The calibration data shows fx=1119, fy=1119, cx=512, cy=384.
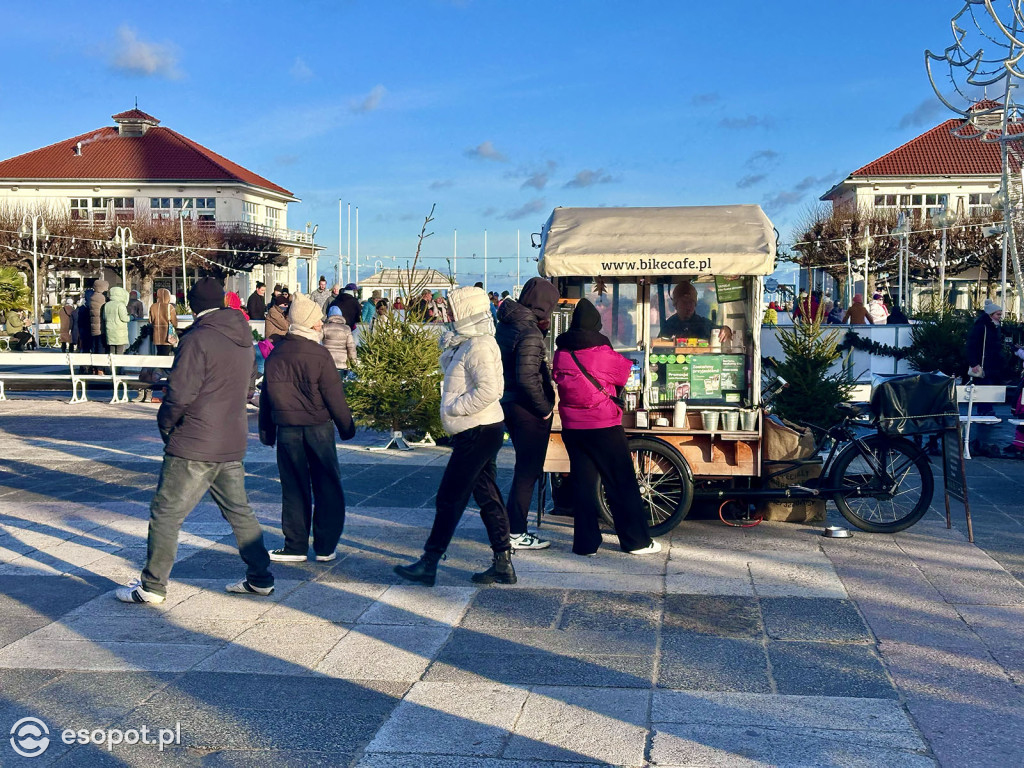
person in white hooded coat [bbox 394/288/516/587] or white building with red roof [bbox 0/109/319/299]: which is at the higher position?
white building with red roof [bbox 0/109/319/299]

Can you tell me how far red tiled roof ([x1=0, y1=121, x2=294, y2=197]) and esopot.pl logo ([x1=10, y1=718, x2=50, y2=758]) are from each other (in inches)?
3273

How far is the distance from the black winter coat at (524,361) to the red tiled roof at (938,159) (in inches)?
3134

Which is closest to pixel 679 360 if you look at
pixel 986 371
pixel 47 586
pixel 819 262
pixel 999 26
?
A: pixel 47 586

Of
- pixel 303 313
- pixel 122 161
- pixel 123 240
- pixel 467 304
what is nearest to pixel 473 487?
pixel 467 304

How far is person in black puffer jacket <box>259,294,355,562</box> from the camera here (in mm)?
7164

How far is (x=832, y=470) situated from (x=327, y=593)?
12.4ft

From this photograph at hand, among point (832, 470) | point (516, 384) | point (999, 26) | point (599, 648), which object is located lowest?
point (599, 648)

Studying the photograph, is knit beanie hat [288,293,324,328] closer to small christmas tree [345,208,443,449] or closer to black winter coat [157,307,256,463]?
black winter coat [157,307,256,463]

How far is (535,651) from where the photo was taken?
17.8 ft

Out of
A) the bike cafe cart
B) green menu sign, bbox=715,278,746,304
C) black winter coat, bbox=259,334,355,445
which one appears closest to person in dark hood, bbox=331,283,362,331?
the bike cafe cart

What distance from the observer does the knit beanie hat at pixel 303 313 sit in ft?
23.7

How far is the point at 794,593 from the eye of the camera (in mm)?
6508

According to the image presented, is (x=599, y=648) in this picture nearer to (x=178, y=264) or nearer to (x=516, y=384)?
(x=516, y=384)

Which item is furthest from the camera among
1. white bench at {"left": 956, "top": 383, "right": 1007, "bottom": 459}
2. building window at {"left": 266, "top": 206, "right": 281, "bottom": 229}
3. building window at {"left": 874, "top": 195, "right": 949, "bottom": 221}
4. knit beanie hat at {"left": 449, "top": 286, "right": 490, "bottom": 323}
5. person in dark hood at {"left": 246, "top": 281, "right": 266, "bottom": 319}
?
building window at {"left": 266, "top": 206, "right": 281, "bottom": 229}
